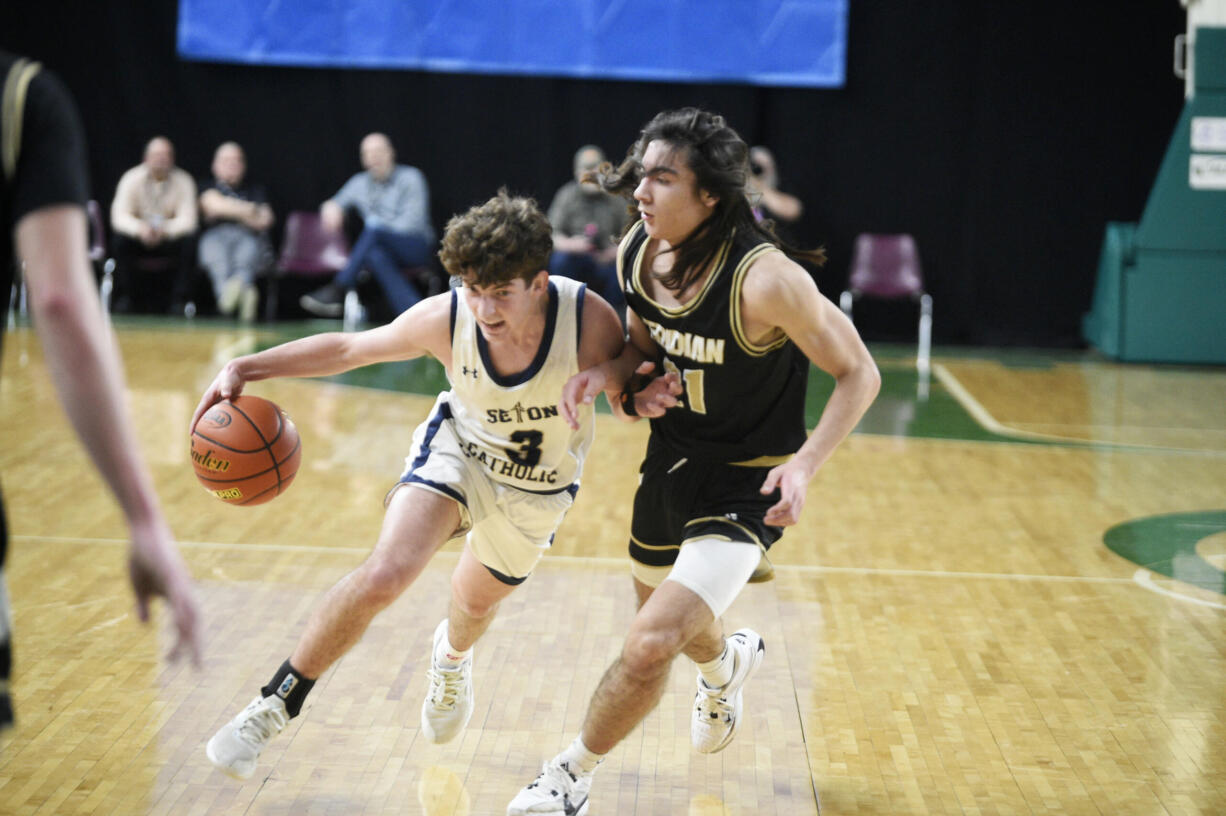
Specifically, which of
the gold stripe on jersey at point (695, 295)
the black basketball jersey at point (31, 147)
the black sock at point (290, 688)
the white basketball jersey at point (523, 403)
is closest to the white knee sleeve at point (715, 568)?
the white basketball jersey at point (523, 403)

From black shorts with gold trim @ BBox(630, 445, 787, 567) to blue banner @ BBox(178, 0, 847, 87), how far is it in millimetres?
8720

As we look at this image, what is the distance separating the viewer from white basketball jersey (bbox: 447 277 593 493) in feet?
10.7

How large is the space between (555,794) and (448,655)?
604mm

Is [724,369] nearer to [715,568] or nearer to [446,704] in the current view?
[715,568]

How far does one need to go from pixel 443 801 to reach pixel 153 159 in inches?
350

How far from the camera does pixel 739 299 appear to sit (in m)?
3.10

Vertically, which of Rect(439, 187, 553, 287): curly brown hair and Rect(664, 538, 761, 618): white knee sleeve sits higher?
Rect(439, 187, 553, 287): curly brown hair

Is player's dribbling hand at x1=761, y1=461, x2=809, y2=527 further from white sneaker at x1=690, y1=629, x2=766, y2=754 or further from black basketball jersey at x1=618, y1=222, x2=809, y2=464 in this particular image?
white sneaker at x1=690, y1=629, x2=766, y2=754

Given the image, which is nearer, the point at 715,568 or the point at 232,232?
the point at 715,568

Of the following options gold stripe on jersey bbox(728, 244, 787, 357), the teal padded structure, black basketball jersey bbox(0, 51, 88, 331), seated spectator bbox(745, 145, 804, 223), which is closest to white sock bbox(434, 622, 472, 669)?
gold stripe on jersey bbox(728, 244, 787, 357)

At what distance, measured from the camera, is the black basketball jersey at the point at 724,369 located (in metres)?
3.13

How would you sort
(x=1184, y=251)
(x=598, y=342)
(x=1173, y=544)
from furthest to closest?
(x=1184, y=251)
(x=1173, y=544)
(x=598, y=342)

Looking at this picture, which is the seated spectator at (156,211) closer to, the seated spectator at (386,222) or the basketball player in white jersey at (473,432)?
the seated spectator at (386,222)

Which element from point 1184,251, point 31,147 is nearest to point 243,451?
point 31,147
